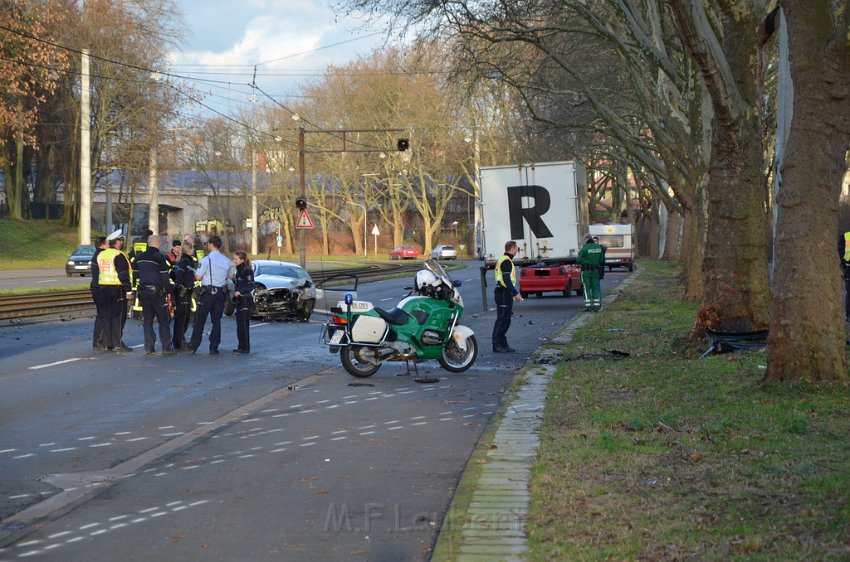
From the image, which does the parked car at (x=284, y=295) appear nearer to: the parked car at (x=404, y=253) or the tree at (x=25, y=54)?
the tree at (x=25, y=54)

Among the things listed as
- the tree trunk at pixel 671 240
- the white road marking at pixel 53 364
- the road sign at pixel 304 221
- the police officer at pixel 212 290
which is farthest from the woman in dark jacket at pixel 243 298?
the tree trunk at pixel 671 240

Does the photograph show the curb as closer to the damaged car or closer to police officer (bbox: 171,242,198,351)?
police officer (bbox: 171,242,198,351)

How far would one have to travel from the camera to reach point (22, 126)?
48.4 meters

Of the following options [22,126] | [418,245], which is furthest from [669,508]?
[418,245]

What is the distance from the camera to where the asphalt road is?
21.5ft

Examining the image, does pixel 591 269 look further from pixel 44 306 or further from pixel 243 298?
pixel 44 306

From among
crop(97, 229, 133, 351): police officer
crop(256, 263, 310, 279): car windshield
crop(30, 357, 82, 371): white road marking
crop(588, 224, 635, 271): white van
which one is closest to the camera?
crop(30, 357, 82, 371): white road marking

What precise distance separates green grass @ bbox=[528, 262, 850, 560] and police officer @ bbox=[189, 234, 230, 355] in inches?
251

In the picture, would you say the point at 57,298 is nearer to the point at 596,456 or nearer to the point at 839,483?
the point at 596,456

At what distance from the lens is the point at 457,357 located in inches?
609

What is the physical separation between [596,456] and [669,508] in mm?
1731

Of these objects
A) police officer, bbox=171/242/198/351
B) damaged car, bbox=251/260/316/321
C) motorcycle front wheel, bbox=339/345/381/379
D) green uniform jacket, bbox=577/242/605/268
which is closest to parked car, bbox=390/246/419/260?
damaged car, bbox=251/260/316/321

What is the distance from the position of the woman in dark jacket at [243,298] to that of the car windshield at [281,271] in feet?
23.5

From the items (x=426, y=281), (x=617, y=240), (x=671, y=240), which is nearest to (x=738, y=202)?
(x=426, y=281)
